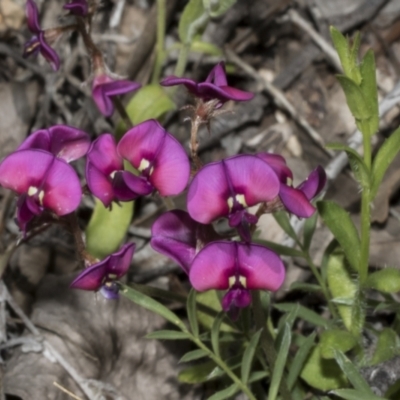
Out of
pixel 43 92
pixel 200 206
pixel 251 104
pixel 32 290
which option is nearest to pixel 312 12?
pixel 251 104

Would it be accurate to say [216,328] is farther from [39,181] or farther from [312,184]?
[39,181]

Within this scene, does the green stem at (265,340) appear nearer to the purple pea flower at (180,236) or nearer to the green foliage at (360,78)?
the purple pea flower at (180,236)

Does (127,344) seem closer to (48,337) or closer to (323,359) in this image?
(48,337)

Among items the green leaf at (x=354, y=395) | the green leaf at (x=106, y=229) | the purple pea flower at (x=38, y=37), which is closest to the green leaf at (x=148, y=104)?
the green leaf at (x=106, y=229)

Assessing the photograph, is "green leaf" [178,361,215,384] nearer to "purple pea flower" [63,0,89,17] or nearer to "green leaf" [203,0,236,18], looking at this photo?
Result: "purple pea flower" [63,0,89,17]

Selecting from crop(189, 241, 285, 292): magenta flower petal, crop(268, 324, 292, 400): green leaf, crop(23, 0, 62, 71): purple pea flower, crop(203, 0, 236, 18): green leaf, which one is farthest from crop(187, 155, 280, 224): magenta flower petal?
crop(203, 0, 236, 18): green leaf

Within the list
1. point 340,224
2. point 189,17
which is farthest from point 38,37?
point 340,224

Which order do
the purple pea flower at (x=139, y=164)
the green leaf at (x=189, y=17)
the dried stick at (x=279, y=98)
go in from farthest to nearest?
the dried stick at (x=279, y=98) < the green leaf at (x=189, y=17) < the purple pea flower at (x=139, y=164)
